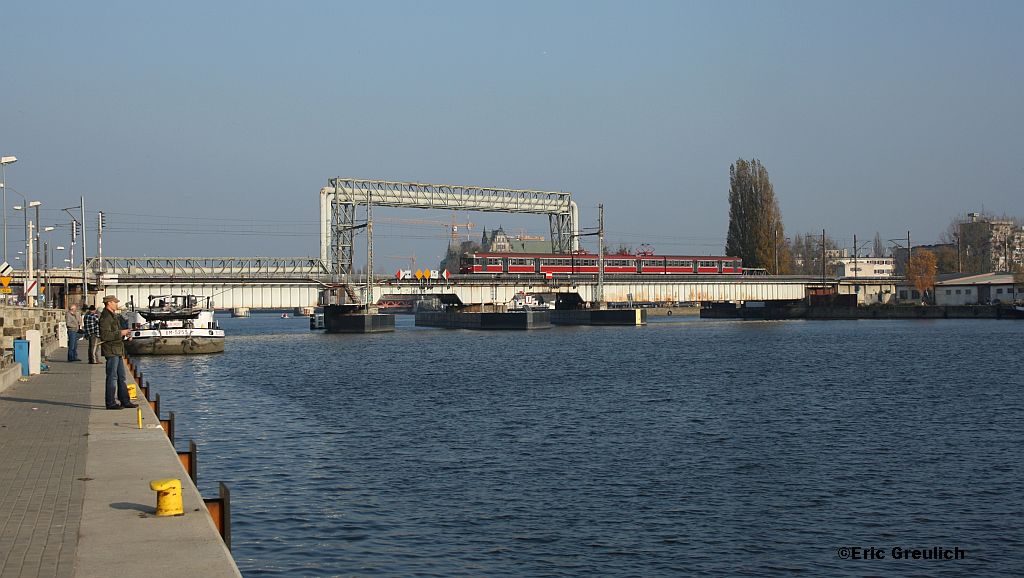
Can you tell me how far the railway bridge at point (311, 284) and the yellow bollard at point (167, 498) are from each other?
7017 cm

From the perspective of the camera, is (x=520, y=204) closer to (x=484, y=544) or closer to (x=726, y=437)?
(x=726, y=437)

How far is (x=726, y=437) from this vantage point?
2595 cm

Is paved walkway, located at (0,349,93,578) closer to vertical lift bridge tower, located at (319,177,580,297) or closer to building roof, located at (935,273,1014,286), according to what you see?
vertical lift bridge tower, located at (319,177,580,297)

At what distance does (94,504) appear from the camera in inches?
495

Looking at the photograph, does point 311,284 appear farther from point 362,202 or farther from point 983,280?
point 983,280

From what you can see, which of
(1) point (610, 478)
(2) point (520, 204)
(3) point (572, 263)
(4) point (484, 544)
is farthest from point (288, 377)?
(3) point (572, 263)

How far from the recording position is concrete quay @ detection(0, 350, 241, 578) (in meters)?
9.91

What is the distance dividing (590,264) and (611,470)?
110 meters

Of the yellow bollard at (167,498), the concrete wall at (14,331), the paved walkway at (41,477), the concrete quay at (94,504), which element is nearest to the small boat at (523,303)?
the concrete wall at (14,331)

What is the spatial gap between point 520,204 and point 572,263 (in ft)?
61.5

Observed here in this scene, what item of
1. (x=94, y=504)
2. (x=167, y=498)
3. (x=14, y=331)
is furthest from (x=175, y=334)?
(x=167, y=498)

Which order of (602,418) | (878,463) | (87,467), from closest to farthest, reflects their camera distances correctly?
1. (87,467)
2. (878,463)
3. (602,418)

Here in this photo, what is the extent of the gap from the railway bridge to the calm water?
45.2 m

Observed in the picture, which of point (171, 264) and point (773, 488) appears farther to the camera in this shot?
point (171, 264)
